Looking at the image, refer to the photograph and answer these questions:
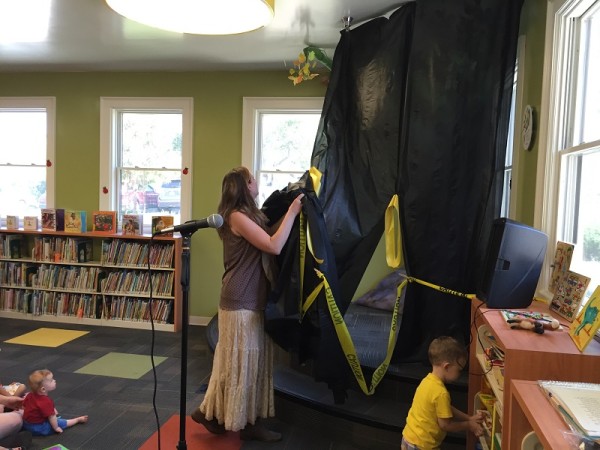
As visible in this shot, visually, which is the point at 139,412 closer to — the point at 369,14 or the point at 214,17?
the point at 214,17

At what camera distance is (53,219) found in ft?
15.9

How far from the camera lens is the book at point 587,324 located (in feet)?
4.53

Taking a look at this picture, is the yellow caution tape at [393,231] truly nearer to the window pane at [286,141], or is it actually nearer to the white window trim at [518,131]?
the white window trim at [518,131]

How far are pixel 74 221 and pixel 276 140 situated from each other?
85.3 inches

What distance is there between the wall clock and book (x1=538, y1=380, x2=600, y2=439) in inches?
55.7

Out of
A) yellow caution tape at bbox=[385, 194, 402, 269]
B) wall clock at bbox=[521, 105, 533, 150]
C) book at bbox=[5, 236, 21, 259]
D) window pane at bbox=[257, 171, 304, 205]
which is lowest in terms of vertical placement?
book at bbox=[5, 236, 21, 259]

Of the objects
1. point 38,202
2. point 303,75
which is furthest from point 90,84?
point 303,75

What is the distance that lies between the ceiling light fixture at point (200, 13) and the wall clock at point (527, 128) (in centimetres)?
130

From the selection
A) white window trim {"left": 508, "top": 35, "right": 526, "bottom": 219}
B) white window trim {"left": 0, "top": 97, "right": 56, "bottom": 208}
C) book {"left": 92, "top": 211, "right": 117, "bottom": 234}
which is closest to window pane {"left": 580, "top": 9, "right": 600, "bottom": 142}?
white window trim {"left": 508, "top": 35, "right": 526, "bottom": 219}

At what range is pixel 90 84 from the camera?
495 cm

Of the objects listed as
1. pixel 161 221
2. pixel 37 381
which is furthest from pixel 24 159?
pixel 37 381

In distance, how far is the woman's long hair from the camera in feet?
7.72

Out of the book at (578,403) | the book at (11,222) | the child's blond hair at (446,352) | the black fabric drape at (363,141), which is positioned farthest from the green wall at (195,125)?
the book at (578,403)

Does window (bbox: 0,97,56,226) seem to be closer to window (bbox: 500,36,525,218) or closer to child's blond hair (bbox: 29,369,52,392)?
child's blond hair (bbox: 29,369,52,392)
